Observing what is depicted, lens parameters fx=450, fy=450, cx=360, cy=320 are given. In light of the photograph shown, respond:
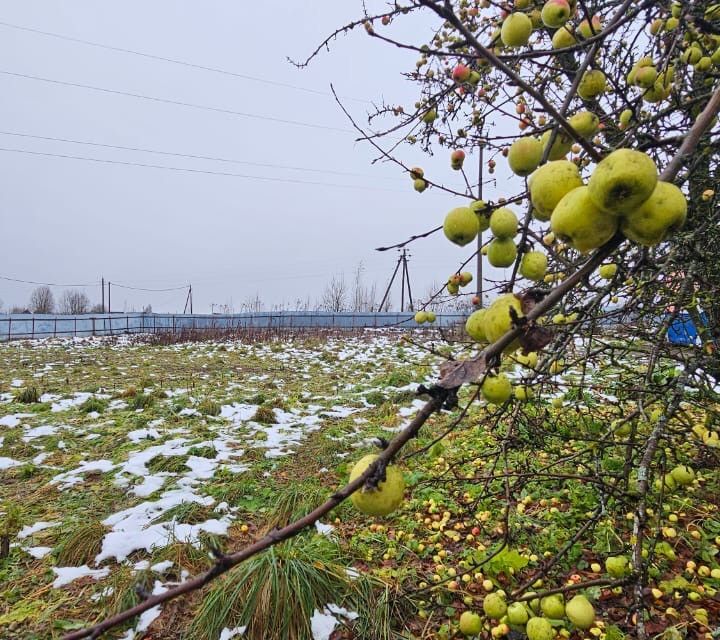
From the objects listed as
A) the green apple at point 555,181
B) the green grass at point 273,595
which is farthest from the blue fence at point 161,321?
the green apple at point 555,181

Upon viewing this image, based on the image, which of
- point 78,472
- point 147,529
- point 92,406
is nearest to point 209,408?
point 92,406

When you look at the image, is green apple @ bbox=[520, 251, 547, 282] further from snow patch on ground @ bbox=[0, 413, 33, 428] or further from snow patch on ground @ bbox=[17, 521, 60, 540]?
snow patch on ground @ bbox=[0, 413, 33, 428]

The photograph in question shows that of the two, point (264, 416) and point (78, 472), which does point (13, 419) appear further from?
point (264, 416)

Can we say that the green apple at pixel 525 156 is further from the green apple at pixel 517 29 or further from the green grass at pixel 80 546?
the green grass at pixel 80 546

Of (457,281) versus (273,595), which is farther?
(273,595)

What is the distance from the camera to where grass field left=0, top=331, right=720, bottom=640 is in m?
2.26

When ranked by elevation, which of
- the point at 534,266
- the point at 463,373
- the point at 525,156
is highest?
Answer: the point at 525,156

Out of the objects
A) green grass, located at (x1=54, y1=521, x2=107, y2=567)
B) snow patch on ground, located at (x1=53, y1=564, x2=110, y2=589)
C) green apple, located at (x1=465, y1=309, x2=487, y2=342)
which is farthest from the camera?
green grass, located at (x1=54, y1=521, x2=107, y2=567)

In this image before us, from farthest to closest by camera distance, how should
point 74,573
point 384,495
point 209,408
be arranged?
point 209,408 → point 74,573 → point 384,495

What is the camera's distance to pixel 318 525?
3.31 meters

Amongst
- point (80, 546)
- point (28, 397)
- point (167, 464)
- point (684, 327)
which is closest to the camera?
point (684, 327)

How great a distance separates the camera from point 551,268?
7.48 feet

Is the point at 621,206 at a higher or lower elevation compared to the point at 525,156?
lower

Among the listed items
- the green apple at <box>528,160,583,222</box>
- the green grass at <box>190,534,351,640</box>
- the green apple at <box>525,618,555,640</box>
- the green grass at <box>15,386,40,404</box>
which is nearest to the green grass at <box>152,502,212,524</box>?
the green grass at <box>190,534,351,640</box>
